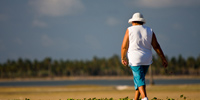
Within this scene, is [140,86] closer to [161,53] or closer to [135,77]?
[135,77]

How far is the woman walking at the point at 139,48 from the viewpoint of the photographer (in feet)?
24.2

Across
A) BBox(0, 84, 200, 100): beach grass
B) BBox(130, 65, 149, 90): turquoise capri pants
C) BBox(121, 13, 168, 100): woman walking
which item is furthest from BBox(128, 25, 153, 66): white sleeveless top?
BBox(0, 84, 200, 100): beach grass

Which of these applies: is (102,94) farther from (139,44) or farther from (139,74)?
(139,44)

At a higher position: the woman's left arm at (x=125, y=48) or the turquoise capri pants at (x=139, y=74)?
the woman's left arm at (x=125, y=48)

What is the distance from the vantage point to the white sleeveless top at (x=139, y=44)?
738cm

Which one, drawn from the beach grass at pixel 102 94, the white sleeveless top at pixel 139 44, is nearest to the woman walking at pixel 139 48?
the white sleeveless top at pixel 139 44

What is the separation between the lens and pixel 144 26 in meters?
7.49

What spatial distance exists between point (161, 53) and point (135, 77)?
35.7 inches

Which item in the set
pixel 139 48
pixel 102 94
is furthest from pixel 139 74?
pixel 102 94

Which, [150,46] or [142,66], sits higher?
[150,46]

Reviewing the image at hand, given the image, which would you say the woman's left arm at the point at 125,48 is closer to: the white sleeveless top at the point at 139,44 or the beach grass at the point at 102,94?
the white sleeveless top at the point at 139,44

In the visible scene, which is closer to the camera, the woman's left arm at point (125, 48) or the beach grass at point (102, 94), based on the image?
the woman's left arm at point (125, 48)

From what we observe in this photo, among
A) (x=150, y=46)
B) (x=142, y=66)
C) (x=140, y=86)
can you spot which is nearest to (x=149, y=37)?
(x=150, y=46)

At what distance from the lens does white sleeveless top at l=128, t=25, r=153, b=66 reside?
738 centimetres
